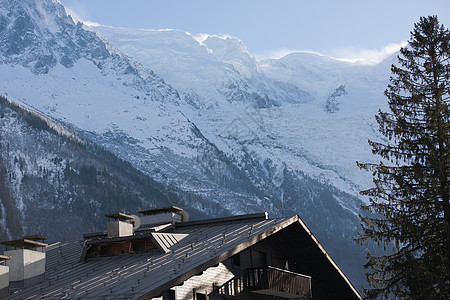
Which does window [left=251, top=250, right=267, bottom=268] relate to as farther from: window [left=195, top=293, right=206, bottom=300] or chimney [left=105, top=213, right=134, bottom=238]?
chimney [left=105, top=213, right=134, bottom=238]

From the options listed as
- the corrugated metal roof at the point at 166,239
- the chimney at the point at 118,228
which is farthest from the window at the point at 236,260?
the chimney at the point at 118,228

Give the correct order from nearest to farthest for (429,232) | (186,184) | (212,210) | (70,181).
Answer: (429,232) < (70,181) < (212,210) < (186,184)

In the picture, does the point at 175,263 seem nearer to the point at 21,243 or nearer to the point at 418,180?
the point at 21,243

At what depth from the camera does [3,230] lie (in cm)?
12544

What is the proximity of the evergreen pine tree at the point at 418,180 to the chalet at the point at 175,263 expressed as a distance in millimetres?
3630

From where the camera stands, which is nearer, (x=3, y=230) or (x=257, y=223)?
(x=257, y=223)

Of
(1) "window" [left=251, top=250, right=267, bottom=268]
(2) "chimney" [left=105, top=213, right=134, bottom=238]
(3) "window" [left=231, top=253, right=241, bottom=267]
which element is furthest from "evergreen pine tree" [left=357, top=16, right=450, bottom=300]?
(2) "chimney" [left=105, top=213, right=134, bottom=238]

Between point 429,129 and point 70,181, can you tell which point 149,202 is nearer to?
point 70,181

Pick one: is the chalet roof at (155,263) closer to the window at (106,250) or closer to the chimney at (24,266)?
the window at (106,250)

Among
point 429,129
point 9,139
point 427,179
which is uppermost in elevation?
point 9,139

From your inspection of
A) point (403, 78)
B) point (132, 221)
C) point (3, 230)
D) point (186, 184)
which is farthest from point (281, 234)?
point (186, 184)

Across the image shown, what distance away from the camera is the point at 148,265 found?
69.4ft

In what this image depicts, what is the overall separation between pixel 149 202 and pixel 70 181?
17.6 m

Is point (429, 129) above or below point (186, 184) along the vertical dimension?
below
